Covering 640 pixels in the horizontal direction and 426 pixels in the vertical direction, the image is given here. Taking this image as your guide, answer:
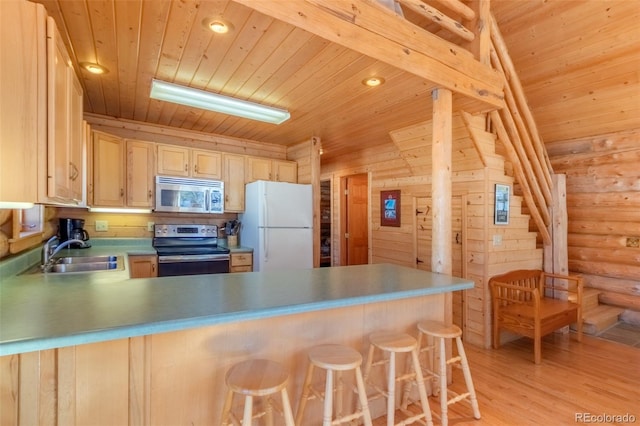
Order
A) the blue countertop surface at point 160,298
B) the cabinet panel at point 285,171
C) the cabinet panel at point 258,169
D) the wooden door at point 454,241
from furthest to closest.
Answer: the cabinet panel at point 285,171 → the cabinet panel at point 258,169 → the wooden door at point 454,241 → the blue countertop surface at point 160,298

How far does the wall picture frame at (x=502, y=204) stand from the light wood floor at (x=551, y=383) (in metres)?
1.35

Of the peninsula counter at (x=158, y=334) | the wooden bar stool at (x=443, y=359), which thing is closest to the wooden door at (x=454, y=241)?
the wooden bar stool at (x=443, y=359)

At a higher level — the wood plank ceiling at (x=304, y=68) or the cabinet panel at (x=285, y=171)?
the wood plank ceiling at (x=304, y=68)

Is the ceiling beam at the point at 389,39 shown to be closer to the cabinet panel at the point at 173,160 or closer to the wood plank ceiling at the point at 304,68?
the wood plank ceiling at the point at 304,68

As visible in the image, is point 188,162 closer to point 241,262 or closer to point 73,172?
point 241,262

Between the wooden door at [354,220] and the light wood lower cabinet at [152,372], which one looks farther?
the wooden door at [354,220]

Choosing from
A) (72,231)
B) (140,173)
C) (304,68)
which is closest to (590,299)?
(304,68)

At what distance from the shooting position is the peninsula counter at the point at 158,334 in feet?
3.88

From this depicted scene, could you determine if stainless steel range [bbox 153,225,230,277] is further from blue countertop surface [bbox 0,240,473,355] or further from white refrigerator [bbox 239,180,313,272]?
blue countertop surface [bbox 0,240,473,355]

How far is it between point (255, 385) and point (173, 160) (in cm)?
312

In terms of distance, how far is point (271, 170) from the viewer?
4367 millimetres

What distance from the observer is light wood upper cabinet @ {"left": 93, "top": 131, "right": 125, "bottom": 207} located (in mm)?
3256

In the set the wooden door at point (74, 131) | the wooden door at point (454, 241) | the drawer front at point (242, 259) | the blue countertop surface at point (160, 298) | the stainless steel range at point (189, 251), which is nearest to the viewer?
the blue countertop surface at point (160, 298)

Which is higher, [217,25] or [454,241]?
[217,25]
